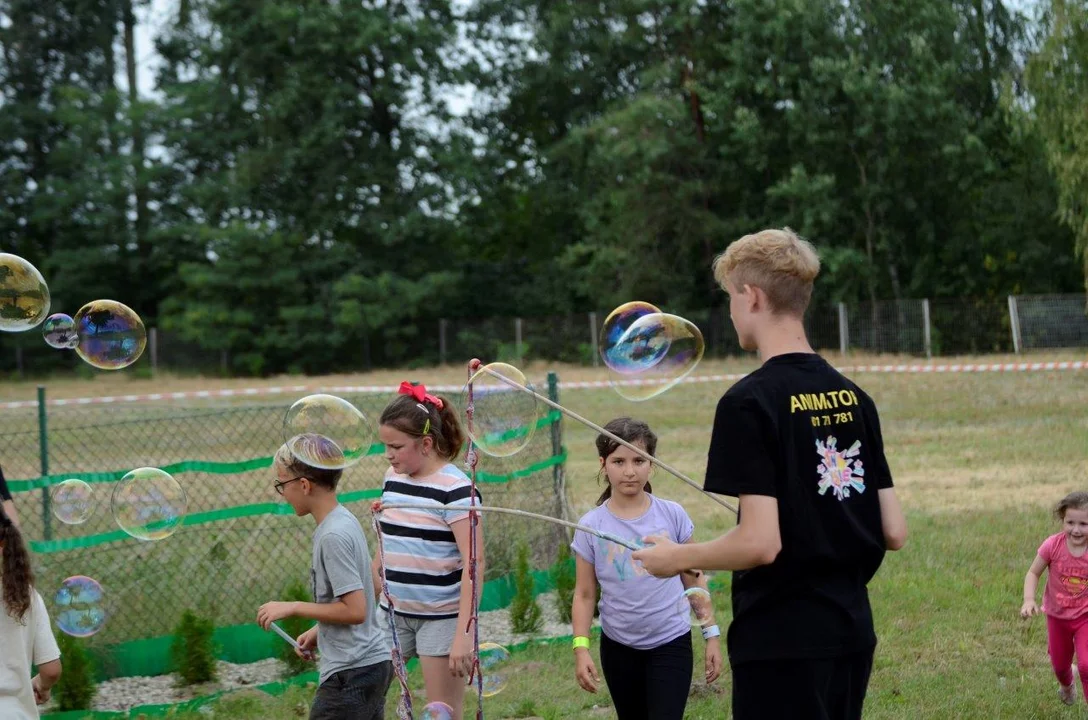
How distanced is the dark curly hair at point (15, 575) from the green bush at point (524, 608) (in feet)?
12.5

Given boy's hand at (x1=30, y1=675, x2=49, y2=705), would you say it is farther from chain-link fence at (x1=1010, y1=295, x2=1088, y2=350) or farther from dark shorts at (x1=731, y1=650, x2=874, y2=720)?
chain-link fence at (x1=1010, y1=295, x2=1088, y2=350)

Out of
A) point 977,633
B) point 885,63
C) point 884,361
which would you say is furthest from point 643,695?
point 885,63

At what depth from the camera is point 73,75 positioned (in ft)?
132

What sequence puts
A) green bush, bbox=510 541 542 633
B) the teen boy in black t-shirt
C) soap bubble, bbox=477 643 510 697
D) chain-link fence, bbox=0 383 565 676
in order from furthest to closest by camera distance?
1. green bush, bbox=510 541 542 633
2. chain-link fence, bbox=0 383 565 676
3. soap bubble, bbox=477 643 510 697
4. the teen boy in black t-shirt

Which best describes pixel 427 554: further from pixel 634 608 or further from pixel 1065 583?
pixel 1065 583

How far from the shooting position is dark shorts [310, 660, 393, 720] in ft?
12.3

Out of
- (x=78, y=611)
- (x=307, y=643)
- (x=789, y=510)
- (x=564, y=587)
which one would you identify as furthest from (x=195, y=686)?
(x=789, y=510)

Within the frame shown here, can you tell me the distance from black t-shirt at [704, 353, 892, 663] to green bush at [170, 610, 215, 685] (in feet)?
13.7

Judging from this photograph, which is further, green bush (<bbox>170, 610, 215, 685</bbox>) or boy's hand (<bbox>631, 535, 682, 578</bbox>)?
green bush (<bbox>170, 610, 215, 685</bbox>)

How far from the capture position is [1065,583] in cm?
522

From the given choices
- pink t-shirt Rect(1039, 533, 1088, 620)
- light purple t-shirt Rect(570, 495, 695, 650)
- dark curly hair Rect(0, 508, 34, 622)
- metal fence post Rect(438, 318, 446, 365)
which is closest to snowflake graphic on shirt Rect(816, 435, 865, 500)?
light purple t-shirt Rect(570, 495, 695, 650)

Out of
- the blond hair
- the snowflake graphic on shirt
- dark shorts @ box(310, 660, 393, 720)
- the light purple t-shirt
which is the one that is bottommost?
dark shorts @ box(310, 660, 393, 720)

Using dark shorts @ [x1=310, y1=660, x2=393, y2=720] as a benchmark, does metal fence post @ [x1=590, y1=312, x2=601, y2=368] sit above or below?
above

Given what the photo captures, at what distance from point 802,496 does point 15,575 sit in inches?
90.6
